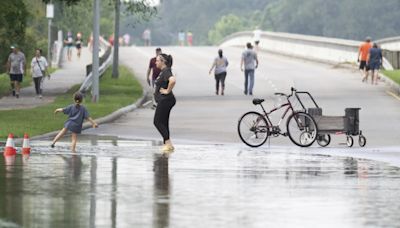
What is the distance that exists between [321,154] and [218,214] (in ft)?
32.2

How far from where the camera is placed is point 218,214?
14727 mm

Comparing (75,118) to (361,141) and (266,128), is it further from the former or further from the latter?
(361,141)

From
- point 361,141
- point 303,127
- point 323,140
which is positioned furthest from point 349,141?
point 303,127

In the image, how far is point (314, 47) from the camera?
229ft

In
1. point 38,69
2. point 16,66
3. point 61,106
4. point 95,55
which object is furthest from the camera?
point 38,69

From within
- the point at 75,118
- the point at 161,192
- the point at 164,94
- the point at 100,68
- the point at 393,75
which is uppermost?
the point at 100,68

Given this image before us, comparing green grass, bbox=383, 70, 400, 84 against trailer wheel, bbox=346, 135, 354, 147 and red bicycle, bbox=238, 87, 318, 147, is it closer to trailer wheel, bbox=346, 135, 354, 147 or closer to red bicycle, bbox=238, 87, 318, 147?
trailer wheel, bbox=346, 135, 354, 147

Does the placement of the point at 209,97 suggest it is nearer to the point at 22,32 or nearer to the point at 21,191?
the point at 22,32

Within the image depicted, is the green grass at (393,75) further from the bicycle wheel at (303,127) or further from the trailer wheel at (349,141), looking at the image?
the bicycle wheel at (303,127)

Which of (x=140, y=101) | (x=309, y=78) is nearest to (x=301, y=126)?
(x=140, y=101)

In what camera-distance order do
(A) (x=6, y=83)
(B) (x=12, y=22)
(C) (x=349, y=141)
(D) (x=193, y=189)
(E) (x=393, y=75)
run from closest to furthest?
(D) (x=193, y=189) < (C) (x=349, y=141) < (B) (x=12, y=22) < (E) (x=393, y=75) < (A) (x=6, y=83)

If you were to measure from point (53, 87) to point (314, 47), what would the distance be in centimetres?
2187

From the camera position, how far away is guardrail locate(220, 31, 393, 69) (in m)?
64.2

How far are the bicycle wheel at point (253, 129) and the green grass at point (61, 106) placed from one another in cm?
433
